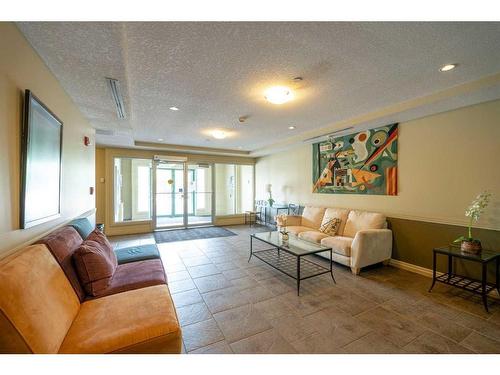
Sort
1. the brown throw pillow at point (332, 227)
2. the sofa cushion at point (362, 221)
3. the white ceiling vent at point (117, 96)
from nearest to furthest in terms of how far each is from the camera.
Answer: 1. the white ceiling vent at point (117, 96)
2. the sofa cushion at point (362, 221)
3. the brown throw pillow at point (332, 227)

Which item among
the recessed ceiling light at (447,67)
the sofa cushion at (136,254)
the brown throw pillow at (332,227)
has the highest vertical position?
the recessed ceiling light at (447,67)

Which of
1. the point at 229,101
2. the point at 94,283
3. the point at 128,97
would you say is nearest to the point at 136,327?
the point at 94,283

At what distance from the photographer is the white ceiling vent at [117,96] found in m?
2.14

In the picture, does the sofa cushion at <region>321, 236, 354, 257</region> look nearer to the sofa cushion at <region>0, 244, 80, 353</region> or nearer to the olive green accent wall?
the olive green accent wall

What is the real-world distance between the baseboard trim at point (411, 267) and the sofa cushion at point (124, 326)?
3528 mm

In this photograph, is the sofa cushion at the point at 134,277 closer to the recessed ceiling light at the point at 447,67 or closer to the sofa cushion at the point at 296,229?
the sofa cushion at the point at 296,229

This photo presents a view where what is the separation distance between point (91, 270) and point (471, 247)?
12.8ft

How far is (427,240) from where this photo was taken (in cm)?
308

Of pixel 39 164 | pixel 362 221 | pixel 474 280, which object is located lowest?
pixel 474 280

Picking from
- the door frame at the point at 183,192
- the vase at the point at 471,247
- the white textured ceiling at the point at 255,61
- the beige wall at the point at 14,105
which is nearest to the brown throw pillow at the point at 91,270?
the beige wall at the point at 14,105

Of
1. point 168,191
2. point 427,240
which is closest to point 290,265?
point 427,240

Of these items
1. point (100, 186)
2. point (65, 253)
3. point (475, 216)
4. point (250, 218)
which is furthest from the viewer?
point (250, 218)

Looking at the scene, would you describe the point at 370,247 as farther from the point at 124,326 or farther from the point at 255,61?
the point at 124,326

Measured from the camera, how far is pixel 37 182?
163 centimetres
